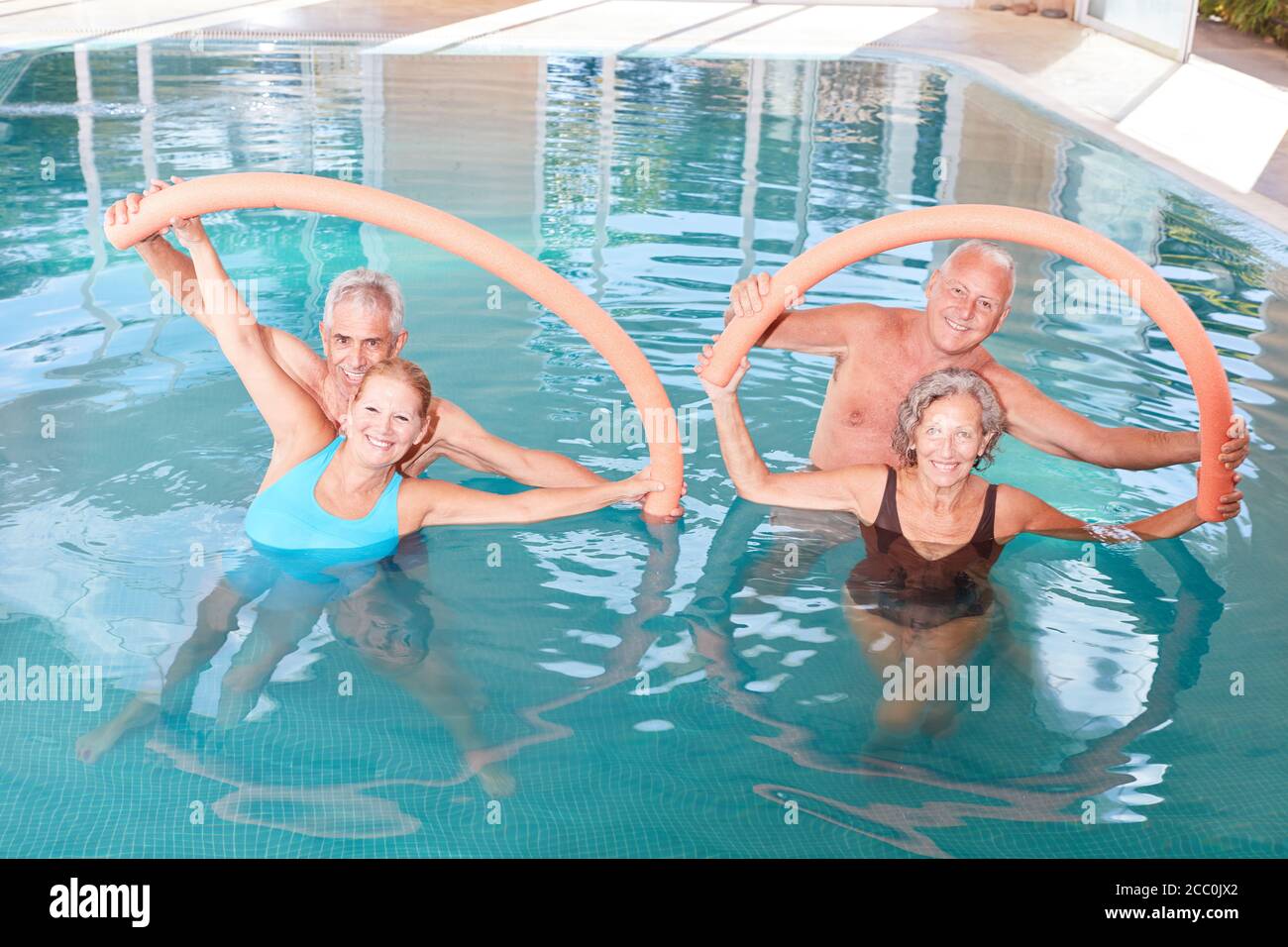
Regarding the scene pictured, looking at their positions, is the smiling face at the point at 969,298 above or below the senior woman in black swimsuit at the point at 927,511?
above

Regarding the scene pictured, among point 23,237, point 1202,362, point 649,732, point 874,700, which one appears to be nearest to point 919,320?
point 1202,362

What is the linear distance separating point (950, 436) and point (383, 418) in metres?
1.57

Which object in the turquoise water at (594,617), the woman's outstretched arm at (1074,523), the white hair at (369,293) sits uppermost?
the white hair at (369,293)

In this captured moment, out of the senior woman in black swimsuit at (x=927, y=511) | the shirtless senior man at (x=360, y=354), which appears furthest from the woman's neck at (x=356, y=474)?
the senior woman in black swimsuit at (x=927, y=511)

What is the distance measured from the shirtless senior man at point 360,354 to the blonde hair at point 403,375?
0.30 m

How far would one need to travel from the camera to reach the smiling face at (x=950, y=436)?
373cm

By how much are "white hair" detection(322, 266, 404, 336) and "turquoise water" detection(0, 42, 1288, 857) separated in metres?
0.78

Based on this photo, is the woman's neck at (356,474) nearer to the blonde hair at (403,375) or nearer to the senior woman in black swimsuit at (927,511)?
the blonde hair at (403,375)

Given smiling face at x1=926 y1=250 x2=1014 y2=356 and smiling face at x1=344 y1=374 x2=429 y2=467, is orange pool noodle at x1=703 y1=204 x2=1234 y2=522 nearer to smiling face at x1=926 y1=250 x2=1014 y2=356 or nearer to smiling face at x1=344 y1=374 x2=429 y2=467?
smiling face at x1=926 y1=250 x2=1014 y2=356

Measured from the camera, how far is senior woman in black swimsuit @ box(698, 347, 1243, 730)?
3752 mm

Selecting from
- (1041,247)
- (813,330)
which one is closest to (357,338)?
(813,330)

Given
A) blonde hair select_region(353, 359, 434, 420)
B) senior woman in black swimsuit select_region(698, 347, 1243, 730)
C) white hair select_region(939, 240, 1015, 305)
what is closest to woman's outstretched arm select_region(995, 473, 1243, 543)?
senior woman in black swimsuit select_region(698, 347, 1243, 730)

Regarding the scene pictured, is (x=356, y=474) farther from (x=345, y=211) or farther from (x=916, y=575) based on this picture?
(x=916, y=575)
